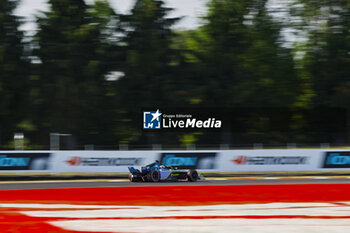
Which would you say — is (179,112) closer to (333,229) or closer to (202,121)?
(202,121)

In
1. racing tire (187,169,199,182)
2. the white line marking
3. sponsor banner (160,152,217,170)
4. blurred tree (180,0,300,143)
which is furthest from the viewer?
blurred tree (180,0,300,143)

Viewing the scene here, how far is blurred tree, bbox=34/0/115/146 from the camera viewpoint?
40688 millimetres

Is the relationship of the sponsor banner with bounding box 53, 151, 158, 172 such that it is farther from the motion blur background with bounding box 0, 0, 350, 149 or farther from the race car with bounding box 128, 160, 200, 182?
the motion blur background with bounding box 0, 0, 350, 149

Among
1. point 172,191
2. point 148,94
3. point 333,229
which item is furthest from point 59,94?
point 333,229

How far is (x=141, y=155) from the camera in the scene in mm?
23500

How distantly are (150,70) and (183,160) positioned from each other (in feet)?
62.6

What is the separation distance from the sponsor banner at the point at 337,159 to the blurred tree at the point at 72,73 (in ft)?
68.9

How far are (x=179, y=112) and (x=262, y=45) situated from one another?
8641 mm

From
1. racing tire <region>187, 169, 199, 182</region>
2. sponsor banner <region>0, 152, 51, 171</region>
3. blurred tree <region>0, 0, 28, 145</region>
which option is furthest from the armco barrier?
blurred tree <region>0, 0, 28, 145</region>

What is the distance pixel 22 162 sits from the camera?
22562 mm

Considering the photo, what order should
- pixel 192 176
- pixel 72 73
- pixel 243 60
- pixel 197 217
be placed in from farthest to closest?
1. pixel 243 60
2. pixel 72 73
3. pixel 192 176
4. pixel 197 217

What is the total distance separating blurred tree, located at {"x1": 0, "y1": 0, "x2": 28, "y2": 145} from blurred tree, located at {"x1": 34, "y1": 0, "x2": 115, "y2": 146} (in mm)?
1358

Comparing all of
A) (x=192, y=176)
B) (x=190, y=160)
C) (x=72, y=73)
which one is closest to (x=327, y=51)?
(x=72, y=73)

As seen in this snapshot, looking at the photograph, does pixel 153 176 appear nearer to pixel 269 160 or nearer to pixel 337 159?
pixel 269 160
